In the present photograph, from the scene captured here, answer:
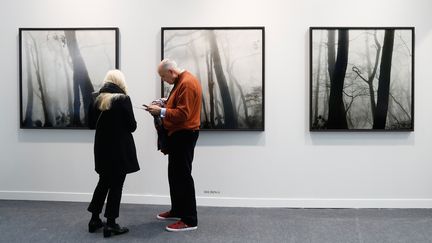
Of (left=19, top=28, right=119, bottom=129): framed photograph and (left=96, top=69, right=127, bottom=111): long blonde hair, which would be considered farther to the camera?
(left=19, top=28, right=119, bottom=129): framed photograph

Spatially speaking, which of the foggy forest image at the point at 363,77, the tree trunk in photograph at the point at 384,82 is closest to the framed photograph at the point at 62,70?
the foggy forest image at the point at 363,77

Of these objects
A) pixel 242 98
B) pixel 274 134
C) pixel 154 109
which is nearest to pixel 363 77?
pixel 274 134

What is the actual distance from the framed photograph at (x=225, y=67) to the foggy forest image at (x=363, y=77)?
501 millimetres

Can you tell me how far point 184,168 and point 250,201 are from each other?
0.95 m

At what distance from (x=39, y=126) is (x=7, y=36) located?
895mm

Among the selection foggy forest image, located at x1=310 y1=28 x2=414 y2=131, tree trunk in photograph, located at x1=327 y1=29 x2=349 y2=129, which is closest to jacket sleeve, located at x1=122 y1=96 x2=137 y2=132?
foggy forest image, located at x1=310 y1=28 x2=414 y2=131

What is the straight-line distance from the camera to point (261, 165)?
360 cm

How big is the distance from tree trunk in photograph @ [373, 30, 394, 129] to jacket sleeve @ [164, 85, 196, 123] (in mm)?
1733

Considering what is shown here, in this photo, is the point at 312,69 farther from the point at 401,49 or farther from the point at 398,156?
the point at 398,156

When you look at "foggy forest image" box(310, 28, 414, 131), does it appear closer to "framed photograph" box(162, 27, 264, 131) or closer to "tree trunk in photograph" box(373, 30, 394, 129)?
"tree trunk in photograph" box(373, 30, 394, 129)

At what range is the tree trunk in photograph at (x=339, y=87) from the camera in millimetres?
3486

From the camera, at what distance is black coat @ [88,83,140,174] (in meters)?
2.70

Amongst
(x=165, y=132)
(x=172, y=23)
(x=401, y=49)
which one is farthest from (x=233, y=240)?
(x=401, y=49)

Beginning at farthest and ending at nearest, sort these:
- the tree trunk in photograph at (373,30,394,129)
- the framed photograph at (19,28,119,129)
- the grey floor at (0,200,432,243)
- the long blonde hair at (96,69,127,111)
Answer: the framed photograph at (19,28,119,129) < the tree trunk in photograph at (373,30,394,129) < the grey floor at (0,200,432,243) < the long blonde hair at (96,69,127,111)
